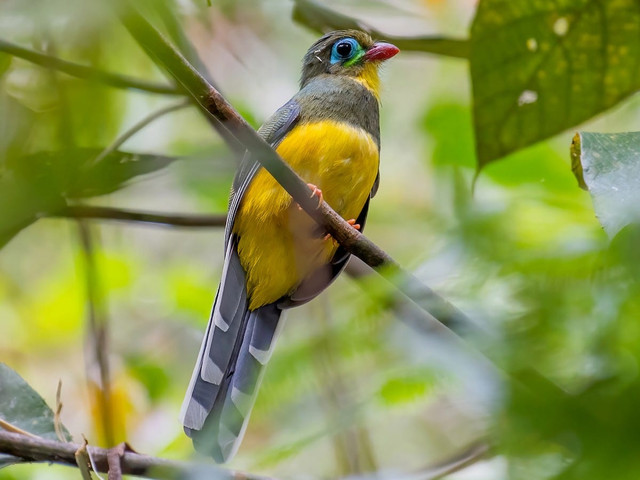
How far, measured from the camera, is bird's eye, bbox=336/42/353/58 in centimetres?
317

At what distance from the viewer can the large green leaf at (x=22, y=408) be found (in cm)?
188

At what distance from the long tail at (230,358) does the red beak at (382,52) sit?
0.96m

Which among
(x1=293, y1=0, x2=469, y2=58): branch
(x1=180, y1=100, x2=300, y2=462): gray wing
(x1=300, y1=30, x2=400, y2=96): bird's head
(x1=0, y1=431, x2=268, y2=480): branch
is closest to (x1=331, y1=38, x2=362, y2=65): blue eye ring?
(x1=300, y1=30, x2=400, y2=96): bird's head

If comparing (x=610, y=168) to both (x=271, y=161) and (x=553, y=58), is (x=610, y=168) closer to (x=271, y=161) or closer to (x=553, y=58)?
(x=271, y=161)

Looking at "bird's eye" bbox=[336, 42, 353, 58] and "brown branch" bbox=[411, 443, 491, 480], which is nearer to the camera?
"brown branch" bbox=[411, 443, 491, 480]

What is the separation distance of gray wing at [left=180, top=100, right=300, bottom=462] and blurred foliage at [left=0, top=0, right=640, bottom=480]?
0.51 ft

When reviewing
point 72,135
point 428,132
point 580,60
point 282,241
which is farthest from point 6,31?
point 428,132

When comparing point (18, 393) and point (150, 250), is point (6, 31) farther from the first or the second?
point (150, 250)

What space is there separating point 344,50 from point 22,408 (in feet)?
6.17

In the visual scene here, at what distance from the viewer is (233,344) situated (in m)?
2.51

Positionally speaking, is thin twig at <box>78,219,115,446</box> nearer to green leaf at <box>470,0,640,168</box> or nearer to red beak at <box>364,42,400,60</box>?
green leaf at <box>470,0,640,168</box>

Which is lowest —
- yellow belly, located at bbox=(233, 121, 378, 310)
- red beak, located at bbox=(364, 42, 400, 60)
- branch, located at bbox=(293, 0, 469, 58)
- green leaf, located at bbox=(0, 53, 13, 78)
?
green leaf, located at bbox=(0, 53, 13, 78)

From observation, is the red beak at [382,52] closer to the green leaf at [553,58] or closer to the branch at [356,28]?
the branch at [356,28]

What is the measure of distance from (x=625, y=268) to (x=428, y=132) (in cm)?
275
